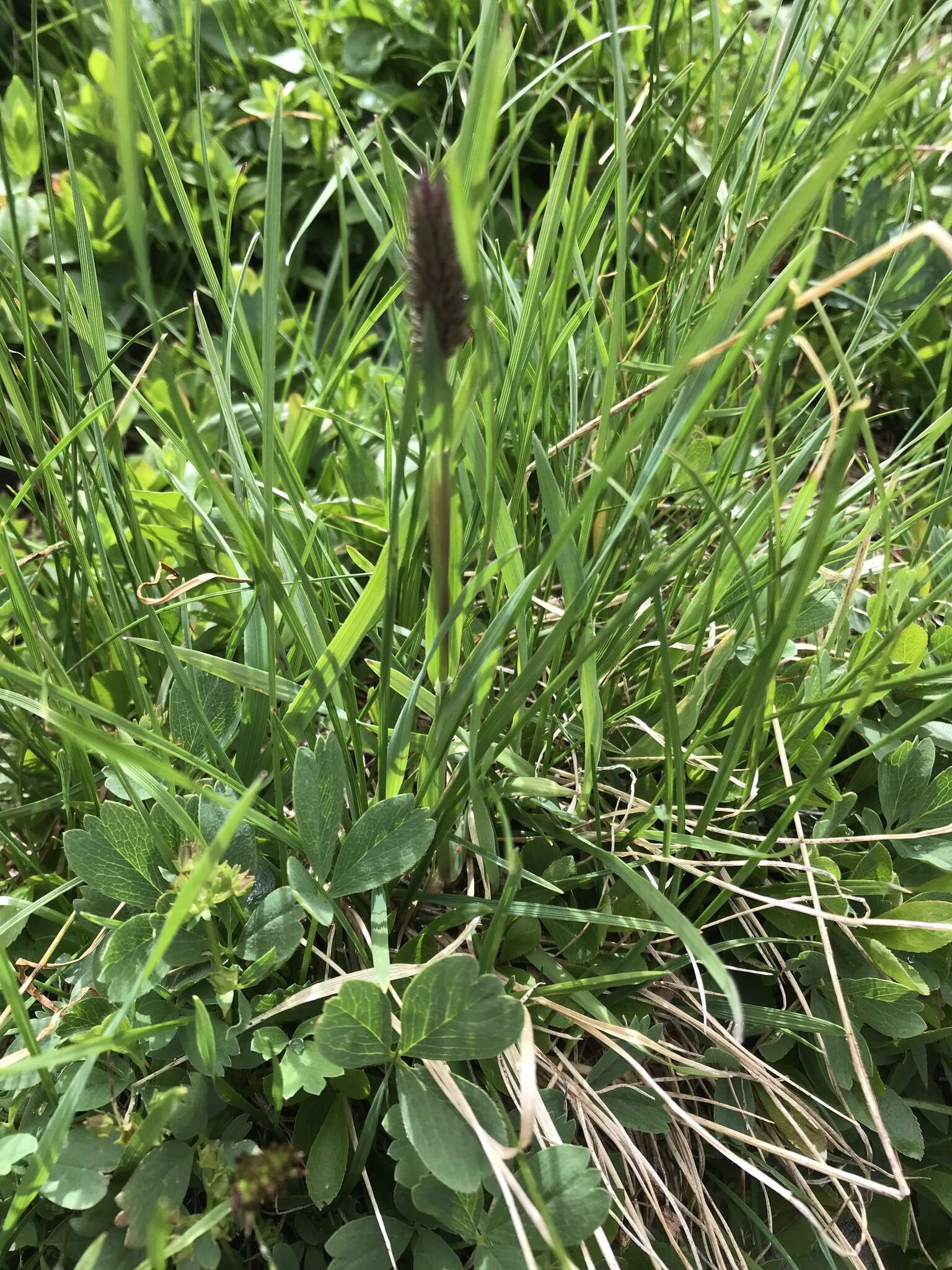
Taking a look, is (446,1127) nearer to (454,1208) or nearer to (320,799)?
(454,1208)

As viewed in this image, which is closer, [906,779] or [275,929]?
[275,929]

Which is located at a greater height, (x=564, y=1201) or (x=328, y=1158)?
(x=564, y=1201)

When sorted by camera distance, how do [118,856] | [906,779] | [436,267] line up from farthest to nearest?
[906,779], [118,856], [436,267]

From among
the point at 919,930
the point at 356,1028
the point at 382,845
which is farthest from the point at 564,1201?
the point at 919,930

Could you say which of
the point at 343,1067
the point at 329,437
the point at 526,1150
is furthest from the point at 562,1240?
the point at 329,437

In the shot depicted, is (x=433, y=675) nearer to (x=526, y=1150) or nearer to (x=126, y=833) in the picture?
(x=126, y=833)

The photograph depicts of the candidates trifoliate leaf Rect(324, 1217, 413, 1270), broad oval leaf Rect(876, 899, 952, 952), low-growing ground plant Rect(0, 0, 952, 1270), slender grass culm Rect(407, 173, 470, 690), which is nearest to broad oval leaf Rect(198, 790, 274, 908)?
low-growing ground plant Rect(0, 0, 952, 1270)

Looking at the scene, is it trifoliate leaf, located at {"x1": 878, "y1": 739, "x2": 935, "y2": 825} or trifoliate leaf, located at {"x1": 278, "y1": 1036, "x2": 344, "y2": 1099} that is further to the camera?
trifoliate leaf, located at {"x1": 878, "y1": 739, "x2": 935, "y2": 825}

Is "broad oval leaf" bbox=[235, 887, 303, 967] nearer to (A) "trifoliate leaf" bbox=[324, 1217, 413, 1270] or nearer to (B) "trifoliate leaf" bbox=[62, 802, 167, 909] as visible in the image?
(B) "trifoliate leaf" bbox=[62, 802, 167, 909]
